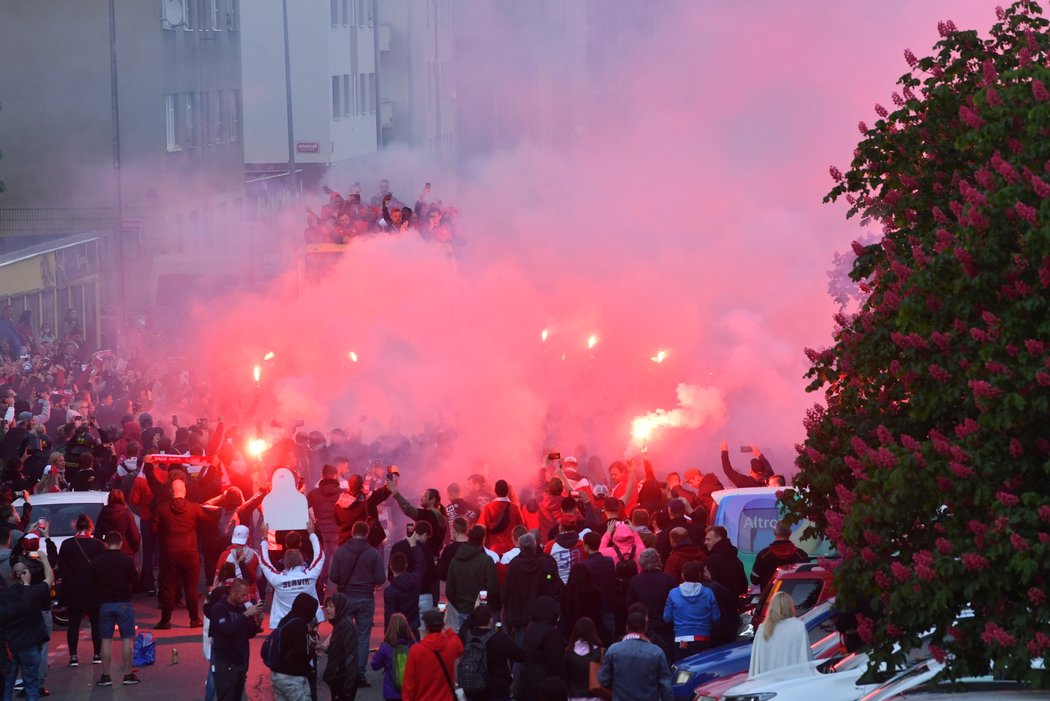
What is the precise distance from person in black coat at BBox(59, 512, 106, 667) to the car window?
8.92 ft

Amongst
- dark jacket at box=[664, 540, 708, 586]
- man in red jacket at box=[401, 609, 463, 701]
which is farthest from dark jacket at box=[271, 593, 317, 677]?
dark jacket at box=[664, 540, 708, 586]

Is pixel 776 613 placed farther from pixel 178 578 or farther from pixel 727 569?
pixel 178 578

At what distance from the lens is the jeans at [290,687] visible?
13.0m

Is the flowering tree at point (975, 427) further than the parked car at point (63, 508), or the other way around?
the parked car at point (63, 508)

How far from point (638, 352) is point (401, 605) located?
21304 millimetres

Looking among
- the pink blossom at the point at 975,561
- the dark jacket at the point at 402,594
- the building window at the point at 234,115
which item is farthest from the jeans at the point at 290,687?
the building window at the point at 234,115

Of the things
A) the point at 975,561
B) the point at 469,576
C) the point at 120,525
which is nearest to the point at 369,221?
the point at 120,525

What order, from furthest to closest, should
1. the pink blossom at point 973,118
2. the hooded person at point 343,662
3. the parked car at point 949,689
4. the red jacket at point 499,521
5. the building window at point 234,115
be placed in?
1. the building window at point 234,115
2. the red jacket at point 499,521
3. the hooded person at point 343,662
4. the pink blossom at point 973,118
5. the parked car at point 949,689

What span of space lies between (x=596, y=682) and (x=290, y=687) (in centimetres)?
211

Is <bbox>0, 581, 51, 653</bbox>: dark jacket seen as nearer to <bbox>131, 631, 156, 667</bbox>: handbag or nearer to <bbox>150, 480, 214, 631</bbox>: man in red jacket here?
<bbox>131, 631, 156, 667</bbox>: handbag

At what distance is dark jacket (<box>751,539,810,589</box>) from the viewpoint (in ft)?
51.1

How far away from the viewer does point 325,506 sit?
1908 cm

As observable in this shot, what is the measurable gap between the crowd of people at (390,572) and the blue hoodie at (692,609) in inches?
0.6

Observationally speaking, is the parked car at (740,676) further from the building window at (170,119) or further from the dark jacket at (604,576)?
the building window at (170,119)
